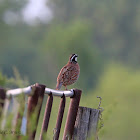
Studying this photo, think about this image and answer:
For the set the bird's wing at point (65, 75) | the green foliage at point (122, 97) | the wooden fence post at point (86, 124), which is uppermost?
the green foliage at point (122, 97)

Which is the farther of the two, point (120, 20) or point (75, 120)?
point (120, 20)

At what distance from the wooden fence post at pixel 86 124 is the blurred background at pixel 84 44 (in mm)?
37139

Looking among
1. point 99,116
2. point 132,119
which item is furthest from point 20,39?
point 99,116

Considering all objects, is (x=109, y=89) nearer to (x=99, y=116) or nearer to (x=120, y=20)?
(x=120, y=20)

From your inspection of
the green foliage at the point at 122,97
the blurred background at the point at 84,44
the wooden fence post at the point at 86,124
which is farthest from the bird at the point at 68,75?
the blurred background at the point at 84,44

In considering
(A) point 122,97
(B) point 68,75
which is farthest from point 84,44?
(B) point 68,75

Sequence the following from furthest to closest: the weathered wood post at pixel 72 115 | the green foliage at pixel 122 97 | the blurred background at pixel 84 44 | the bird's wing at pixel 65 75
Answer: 1. the blurred background at pixel 84 44
2. the green foliage at pixel 122 97
3. the bird's wing at pixel 65 75
4. the weathered wood post at pixel 72 115

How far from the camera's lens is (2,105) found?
304 cm

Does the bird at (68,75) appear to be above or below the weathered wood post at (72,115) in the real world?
above

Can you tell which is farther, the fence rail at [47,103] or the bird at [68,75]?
the bird at [68,75]

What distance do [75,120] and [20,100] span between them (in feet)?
3.32

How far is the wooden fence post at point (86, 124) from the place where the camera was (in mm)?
3846

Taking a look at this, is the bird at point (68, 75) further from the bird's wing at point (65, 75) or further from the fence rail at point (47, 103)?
the fence rail at point (47, 103)

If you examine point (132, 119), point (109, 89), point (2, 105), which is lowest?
point (2, 105)
